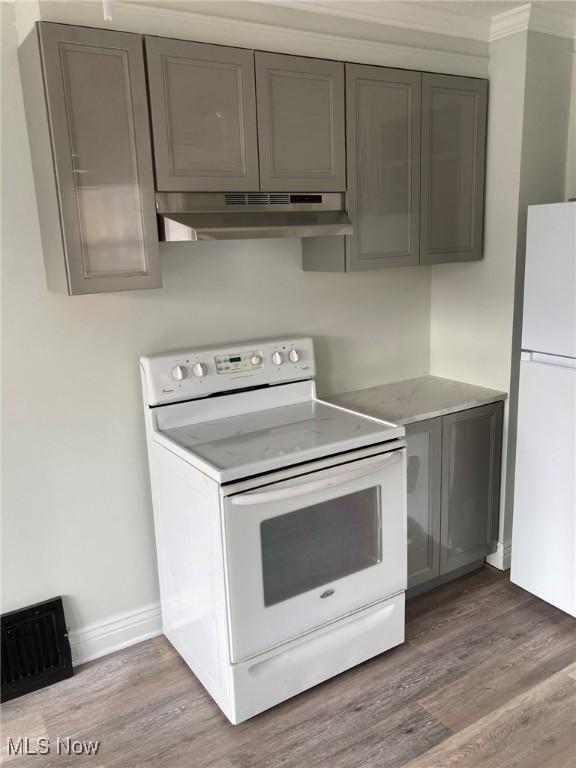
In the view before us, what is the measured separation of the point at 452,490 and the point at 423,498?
18 centimetres

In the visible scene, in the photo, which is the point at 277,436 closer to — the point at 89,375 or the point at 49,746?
the point at 89,375

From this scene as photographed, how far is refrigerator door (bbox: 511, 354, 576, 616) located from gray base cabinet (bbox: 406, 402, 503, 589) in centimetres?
21

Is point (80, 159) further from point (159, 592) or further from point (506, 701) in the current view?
point (506, 701)

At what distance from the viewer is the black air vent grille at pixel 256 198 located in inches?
84.1

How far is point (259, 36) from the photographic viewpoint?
219cm

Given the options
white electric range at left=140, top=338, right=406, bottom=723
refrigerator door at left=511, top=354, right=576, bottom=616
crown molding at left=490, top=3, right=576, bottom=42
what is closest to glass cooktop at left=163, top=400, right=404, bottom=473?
white electric range at left=140, top=338, right=406, bottom=723

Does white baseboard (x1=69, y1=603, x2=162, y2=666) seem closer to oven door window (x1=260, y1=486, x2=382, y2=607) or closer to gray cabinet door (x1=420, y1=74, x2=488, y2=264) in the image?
oven door window (x1=260, y1=486, x2=382, y2=607)

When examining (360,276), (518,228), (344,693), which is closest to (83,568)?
(344,693)

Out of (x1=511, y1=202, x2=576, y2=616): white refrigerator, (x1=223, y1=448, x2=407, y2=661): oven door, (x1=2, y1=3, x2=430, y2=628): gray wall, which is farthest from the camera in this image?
(x1=511, y1=202, x2=576, y2=616): white refrigerator

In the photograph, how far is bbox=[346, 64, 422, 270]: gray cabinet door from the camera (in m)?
2.37

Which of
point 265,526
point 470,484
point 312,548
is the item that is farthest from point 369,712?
point 470,484

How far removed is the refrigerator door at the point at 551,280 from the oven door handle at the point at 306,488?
759 mm

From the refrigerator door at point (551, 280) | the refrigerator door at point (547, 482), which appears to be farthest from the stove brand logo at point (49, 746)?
the refrigerator door at point (551, 280)

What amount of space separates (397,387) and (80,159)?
5.79 feet
